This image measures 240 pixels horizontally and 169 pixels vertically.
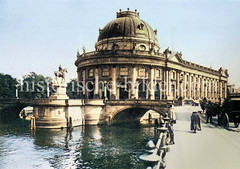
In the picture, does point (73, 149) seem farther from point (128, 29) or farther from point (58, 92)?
point (128, 29)

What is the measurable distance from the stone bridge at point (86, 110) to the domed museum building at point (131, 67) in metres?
4.03

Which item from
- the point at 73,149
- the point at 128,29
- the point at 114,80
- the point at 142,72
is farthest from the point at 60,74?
the point at 128,29

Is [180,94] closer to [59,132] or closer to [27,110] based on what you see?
[59,132]

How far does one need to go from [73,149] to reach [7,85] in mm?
46995

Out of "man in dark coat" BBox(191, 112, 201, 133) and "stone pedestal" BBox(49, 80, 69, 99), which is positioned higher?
"stone pedestal" BBox(49, 80, 69, 99)

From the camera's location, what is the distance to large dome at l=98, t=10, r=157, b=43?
190ft

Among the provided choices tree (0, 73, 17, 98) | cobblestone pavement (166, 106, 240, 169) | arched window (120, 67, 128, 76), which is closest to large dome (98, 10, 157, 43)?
arched window (120, 67, 128, 76)

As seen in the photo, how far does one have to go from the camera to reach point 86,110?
145ft

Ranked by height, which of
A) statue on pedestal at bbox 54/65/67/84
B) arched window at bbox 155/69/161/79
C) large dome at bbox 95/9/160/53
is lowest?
statue on pedestal at bbox 54/65/67/84

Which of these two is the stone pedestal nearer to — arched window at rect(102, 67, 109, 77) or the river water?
the river water

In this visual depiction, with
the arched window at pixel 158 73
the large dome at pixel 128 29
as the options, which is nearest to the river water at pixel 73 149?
the arched window at pixel 158 73

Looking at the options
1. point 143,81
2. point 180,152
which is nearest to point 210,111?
point 180,152

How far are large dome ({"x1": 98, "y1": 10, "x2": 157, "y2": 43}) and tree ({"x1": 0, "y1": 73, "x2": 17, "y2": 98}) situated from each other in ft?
95.4

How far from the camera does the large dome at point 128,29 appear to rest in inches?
2279
